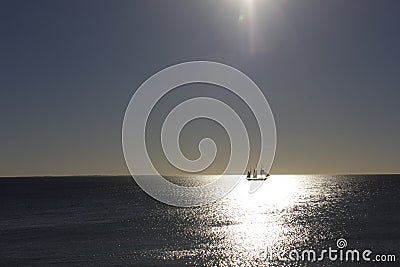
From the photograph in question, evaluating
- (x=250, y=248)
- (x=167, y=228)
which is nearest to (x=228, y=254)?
(x=250, y=248)

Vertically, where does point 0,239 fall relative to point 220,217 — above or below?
below

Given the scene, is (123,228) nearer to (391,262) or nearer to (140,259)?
(140,259)

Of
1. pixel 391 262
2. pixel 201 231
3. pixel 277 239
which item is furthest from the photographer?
pixel 201 231

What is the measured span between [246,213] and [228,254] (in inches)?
3162

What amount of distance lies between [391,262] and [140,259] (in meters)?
38.8

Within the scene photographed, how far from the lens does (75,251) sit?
85.6m

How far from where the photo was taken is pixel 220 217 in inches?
5699

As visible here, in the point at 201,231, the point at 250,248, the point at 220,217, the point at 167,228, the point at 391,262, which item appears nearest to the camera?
the point at 391,262

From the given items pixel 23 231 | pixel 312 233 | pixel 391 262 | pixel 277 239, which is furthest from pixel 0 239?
pixel 391 262

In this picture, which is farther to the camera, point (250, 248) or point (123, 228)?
point (123, 228)

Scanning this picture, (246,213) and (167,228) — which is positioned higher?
(246,213)

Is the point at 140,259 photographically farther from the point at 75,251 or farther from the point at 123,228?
the point at 123,228

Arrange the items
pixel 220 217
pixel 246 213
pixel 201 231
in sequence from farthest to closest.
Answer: pixel 246 213 < pixel 220 217 < pixel 201 231

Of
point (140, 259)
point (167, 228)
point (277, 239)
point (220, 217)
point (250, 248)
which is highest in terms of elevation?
point (220, 217)
